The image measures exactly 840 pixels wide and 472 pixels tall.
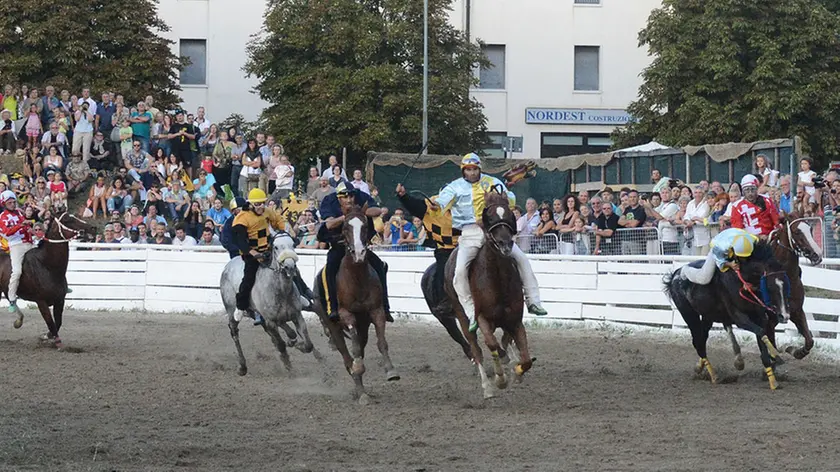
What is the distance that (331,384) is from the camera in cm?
1373

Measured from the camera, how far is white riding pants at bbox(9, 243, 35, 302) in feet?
57.8

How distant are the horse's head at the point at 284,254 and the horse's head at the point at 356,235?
6.25 ft

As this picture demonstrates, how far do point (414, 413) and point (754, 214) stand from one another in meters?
4.61

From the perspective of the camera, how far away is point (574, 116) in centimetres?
4741

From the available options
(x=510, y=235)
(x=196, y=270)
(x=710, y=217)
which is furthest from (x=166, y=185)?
(x=510, y=235)

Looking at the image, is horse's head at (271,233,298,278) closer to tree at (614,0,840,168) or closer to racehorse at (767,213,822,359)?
racehorse at (767,213,822,359)

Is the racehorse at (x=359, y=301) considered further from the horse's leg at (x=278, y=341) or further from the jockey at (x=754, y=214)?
the jockey at (x=754, y=214)

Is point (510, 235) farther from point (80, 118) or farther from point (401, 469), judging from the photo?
point (80, 118)

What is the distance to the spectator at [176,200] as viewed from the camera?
26925mm

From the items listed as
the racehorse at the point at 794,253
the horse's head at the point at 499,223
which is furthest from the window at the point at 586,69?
the horse's head at the point at 499,223

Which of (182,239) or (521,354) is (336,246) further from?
(182,239)

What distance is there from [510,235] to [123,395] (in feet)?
14.1

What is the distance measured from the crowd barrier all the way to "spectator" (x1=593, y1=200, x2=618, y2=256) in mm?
399

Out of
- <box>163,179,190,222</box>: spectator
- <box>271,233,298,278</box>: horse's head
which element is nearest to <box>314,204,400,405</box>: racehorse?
<box>271,233,298,278</box>: horse's head
